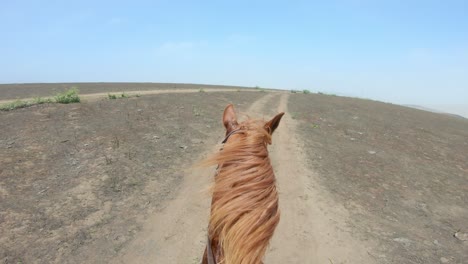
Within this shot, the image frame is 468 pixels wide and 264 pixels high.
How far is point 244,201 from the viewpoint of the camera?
2.12 m

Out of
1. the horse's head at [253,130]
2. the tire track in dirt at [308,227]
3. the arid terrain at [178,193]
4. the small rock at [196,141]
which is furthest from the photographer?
the small rock at [196,141]

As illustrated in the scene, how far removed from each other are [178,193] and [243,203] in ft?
22.1

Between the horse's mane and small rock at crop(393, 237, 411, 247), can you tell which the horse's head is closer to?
the horse's mane

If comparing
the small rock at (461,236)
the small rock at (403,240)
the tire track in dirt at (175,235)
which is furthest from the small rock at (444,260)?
the tire track in dirt at (175,235)

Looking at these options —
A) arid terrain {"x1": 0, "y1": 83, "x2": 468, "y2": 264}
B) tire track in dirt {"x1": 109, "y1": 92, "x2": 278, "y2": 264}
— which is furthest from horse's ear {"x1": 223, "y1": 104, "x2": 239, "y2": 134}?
tire track in dirt {"x1": 109, "y1": 92, "x2": 278, "y2": 264}

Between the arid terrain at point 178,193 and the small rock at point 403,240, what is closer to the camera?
the arid terrain at point 178,193

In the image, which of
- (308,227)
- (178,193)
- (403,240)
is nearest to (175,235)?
(178,193)

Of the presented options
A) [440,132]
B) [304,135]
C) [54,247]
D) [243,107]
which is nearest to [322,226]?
[54,247]

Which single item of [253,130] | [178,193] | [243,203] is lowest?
[178,193]

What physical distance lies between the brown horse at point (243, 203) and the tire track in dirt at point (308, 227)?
4148 millimetres

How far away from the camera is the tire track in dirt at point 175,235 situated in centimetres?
609

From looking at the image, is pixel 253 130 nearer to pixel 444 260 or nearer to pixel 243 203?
pixel 243 203

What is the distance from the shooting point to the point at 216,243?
2.29 m

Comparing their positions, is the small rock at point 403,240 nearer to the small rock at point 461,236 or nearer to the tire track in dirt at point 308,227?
the tire track in dirt at point 308,227
